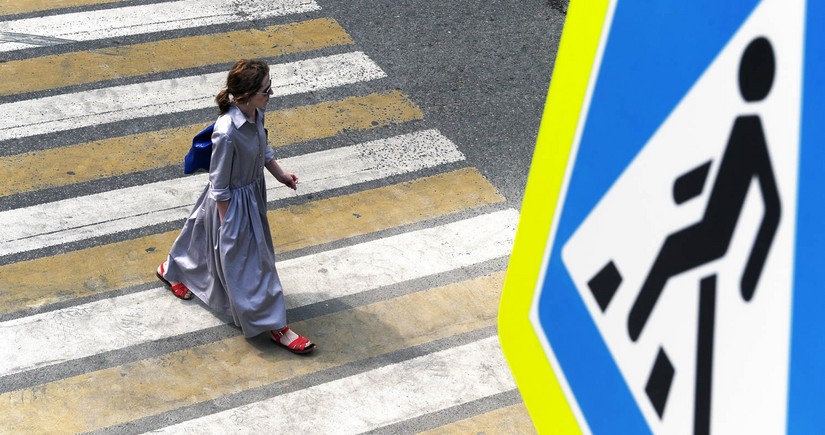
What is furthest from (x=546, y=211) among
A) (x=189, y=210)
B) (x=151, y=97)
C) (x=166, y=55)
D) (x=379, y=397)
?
(x=166, y=55)

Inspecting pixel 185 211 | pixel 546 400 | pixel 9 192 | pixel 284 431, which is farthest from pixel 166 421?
pixel 546 400

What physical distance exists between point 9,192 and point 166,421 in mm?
2585

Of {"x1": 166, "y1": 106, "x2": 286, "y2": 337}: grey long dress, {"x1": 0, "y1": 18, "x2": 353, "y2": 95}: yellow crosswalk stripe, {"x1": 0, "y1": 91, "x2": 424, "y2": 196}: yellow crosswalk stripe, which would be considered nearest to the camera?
{"x1": 166, "y1": 106, "x2": 286, "y2": 337}: grey long dress

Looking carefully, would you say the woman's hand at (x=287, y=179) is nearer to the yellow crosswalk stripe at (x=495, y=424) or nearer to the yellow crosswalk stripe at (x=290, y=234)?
the yellow crosswalk stripe at (x=290, y=234)

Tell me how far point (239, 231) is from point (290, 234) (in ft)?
4.43

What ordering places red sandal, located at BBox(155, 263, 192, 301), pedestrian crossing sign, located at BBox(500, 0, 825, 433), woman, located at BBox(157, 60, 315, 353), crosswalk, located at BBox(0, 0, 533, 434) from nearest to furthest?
pedestrian crossing sign, located at BBox(500, 0, 825, 433) < woman, located at BBox(157, 60, 315, 353) < crosswalk, located at BBox(0, 0, 533, 434) < red sandal, located at BBox(155, 263, 192, 301)

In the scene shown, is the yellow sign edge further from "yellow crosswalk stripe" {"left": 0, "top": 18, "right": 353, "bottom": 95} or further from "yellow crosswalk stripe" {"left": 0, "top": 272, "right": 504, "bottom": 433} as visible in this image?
"yellow crosswalk stripe" {"left": 0, "top": 18, "right": 353, "bottom": 95}

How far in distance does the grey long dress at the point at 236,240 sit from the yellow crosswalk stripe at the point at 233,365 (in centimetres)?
25

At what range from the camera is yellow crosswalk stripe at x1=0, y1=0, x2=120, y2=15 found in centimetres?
950

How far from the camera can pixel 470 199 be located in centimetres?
759

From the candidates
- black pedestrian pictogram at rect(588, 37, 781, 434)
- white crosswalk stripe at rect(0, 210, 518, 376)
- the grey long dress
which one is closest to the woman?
the grey long dress

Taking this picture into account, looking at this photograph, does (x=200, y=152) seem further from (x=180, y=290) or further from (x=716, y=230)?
(x=716, y=230)

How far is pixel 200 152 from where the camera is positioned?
5.68 metres

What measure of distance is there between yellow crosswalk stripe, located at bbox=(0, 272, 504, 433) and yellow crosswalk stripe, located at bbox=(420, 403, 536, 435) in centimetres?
69
